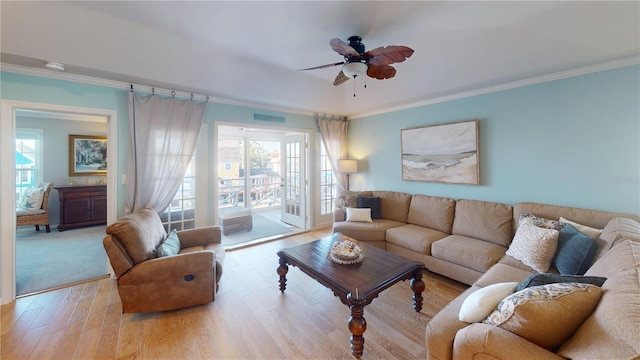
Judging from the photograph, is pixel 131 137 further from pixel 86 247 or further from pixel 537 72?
pixel 537 72

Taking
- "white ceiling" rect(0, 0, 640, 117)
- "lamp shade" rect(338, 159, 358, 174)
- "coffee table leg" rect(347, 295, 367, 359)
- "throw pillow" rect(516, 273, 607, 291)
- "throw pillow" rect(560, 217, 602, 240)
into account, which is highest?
"white ceiling" rect(0, 0, 640, 117)

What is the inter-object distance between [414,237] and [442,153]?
1.43 meters

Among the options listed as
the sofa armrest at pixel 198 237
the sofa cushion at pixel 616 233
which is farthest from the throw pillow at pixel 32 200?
the sofa cushion at pixel 616 233

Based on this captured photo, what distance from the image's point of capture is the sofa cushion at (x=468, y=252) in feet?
8.27

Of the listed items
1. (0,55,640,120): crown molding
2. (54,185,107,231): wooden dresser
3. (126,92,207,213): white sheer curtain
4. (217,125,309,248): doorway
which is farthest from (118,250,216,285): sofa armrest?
(54,185,107,231): wooden dresser

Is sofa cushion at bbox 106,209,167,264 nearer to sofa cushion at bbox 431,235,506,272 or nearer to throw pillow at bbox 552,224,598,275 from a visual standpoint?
sofa cushion at bbox 431,235,506,272

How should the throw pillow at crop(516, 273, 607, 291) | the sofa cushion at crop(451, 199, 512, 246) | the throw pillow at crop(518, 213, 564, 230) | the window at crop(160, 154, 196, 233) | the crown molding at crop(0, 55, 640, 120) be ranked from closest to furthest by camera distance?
the throw pillow at crop(516, 273, 607, 291), the throw pillow at crop(518, 213, 564, 230), the crown molding at crop(0, 55, 640, 120), the sofa cushion at crop(451, 199, 512, 246), the window at crop(160, 154, 196, 233)

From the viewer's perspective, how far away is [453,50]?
288 cm

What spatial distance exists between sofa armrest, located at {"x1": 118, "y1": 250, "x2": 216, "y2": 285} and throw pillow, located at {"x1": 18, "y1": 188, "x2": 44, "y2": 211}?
14.7 feet

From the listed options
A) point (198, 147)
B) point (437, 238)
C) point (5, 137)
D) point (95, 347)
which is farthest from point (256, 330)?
point (5, 137)

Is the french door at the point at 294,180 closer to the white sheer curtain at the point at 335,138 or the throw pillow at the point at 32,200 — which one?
the white sheer curtain at the point at 335,138

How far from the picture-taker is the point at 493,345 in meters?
1.09

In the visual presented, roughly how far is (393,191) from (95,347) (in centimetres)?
415

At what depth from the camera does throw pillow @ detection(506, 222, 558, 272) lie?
213 centimetres
